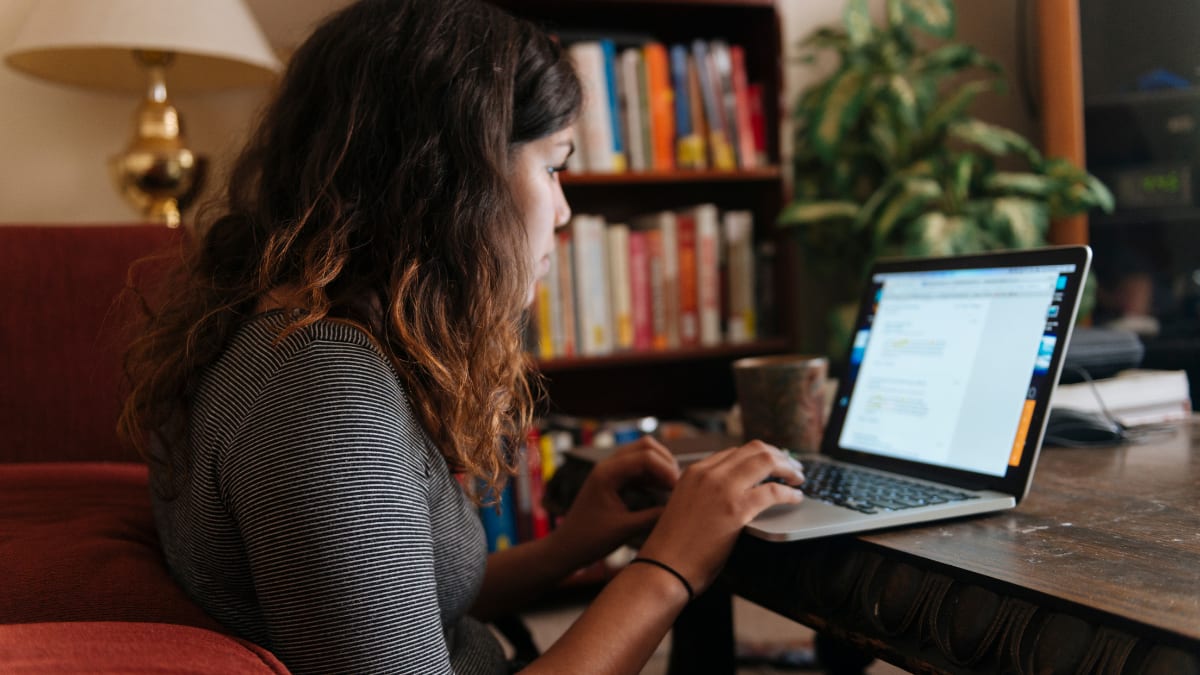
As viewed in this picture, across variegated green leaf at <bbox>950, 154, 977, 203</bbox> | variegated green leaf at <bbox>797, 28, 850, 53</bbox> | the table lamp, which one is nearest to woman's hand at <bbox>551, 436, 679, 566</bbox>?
the table lamp

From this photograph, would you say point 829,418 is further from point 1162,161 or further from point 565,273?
point 1162,161

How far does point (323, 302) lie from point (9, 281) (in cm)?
56

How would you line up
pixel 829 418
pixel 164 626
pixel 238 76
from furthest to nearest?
pixel 238 76
pixel 829 418
pixel 164 626

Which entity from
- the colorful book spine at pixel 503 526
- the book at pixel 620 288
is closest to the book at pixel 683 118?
the book at pixel 620 288

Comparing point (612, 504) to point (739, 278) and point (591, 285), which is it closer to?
point (591, 285)

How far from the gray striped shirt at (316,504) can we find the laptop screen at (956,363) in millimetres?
476

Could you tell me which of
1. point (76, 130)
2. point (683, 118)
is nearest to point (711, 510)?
point (683, 118)

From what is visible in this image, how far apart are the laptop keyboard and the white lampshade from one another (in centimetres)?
132

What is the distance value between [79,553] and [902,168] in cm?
197

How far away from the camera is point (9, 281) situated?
1.06 meters

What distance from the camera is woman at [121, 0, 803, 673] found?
0.64m

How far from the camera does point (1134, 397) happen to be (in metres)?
1.12

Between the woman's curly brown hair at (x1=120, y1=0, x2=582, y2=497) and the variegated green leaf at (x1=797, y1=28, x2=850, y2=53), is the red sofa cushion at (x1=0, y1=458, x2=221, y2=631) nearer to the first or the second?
the woman's curly brown hair at (x1=120, y1=0, x2=582, y2=497)

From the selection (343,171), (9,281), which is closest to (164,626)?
(343,171)
